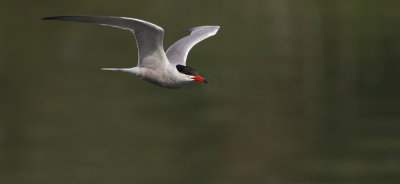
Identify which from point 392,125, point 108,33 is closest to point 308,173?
point 392,125

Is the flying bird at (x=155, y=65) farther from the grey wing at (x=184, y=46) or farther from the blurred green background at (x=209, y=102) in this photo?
the blurred green background at (x=209, y=102)

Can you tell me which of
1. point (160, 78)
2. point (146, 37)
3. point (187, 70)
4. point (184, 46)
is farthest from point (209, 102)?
point (146, 37)

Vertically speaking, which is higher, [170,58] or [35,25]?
[170,58]

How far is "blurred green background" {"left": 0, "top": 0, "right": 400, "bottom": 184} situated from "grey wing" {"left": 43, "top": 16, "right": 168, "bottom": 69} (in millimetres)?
11676

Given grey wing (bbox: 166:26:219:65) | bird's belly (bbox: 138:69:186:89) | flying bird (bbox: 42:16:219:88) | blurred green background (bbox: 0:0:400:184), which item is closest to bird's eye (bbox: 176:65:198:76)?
flying bird (bbox: 42:16:219:88)

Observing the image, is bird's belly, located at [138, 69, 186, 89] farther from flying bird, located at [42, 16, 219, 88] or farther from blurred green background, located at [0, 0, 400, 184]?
blurred green background, located at [0, 0, 400, 184]

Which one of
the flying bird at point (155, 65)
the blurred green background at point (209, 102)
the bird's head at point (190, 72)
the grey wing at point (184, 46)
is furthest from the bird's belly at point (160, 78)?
the blurred green background at point (209, 102)

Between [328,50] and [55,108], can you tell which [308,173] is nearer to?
[55,108]

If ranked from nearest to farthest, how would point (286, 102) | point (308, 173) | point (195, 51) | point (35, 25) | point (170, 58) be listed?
point (170, 58) → point (308, 173) → point (286, 102) → point (195, 51) → point (35, 25)

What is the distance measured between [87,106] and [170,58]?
17.4 meters

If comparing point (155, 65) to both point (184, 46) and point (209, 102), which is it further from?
point (209, 102)

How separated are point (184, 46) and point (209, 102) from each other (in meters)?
17.3

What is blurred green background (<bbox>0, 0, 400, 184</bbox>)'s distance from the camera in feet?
67.8

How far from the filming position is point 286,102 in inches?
1067
